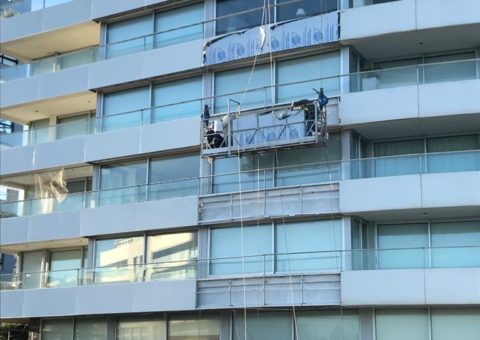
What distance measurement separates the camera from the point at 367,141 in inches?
982

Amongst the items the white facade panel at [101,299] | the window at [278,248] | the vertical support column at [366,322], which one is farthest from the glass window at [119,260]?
the vertical support column at [366,322]

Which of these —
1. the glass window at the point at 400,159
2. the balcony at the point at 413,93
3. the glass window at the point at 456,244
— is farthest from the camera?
the glass window at the point at 400,159

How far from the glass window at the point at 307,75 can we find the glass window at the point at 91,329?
9863 mm

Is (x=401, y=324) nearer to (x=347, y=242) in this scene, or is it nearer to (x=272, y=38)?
(x=347, y=242)

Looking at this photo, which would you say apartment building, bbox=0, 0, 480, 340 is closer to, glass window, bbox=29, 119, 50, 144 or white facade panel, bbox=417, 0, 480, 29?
white facade panel, bbox=417, 0, 480, 29

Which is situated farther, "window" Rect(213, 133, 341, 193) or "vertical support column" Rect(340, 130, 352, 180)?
"window" Rect(213, 133, 341, 193)

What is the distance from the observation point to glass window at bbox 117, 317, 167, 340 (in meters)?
26.1

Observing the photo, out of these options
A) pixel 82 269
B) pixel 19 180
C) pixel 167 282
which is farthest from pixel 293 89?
pixel 19 180

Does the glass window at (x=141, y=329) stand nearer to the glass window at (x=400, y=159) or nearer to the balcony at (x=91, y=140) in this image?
the balcony at (x=91, y=140)

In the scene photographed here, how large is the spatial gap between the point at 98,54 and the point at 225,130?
7.77m

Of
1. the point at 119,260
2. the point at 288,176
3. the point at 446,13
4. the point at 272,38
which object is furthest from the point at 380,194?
the point at 119,260

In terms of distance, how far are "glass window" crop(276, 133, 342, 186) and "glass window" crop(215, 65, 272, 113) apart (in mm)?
1946

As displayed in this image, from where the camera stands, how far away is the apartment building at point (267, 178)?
2258 cm

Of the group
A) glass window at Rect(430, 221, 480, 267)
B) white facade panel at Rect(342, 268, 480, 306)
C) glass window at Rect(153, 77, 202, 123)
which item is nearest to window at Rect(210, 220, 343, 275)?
white facade panel at Rect(342, 268, 480, 306)
